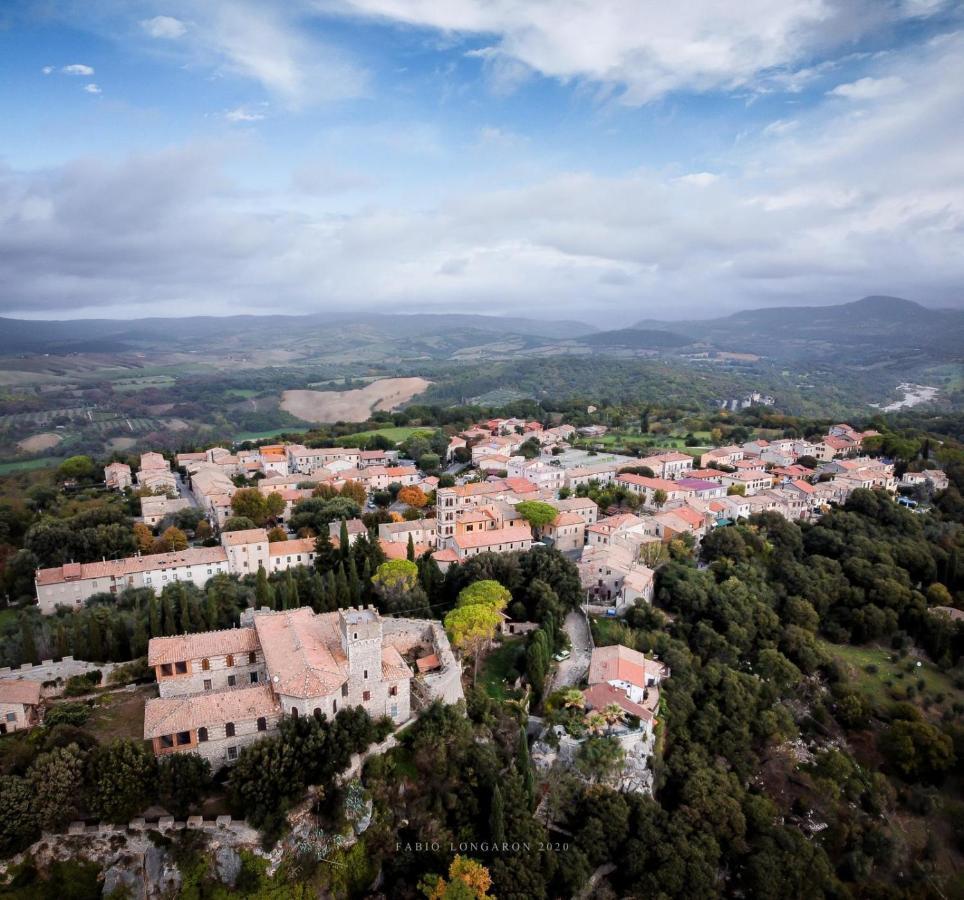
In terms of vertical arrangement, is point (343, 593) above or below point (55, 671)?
below

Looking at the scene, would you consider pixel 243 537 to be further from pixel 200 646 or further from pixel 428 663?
pixel 428 663

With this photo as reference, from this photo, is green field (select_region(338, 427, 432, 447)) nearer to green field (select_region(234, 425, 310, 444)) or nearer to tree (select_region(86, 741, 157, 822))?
green field (select_region(234, 425, 310, 444))

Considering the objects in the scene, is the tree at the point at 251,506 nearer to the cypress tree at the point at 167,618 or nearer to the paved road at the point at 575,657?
the cypress tree at the point at 167,618

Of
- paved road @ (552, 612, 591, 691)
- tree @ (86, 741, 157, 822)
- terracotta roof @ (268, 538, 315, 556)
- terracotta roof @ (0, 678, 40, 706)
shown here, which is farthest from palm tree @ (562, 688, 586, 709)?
terracotta roof @ (0, 678, 40, 706)

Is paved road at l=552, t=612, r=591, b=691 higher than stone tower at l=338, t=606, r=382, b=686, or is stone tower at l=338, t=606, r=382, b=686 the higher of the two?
stone tower at l=338, t=606, r=382, b=686

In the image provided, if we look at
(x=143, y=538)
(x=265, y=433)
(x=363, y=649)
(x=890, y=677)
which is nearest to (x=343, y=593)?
(x=363, y=649)

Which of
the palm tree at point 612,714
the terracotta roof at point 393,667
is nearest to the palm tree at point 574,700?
the palm tree at point 612,714
